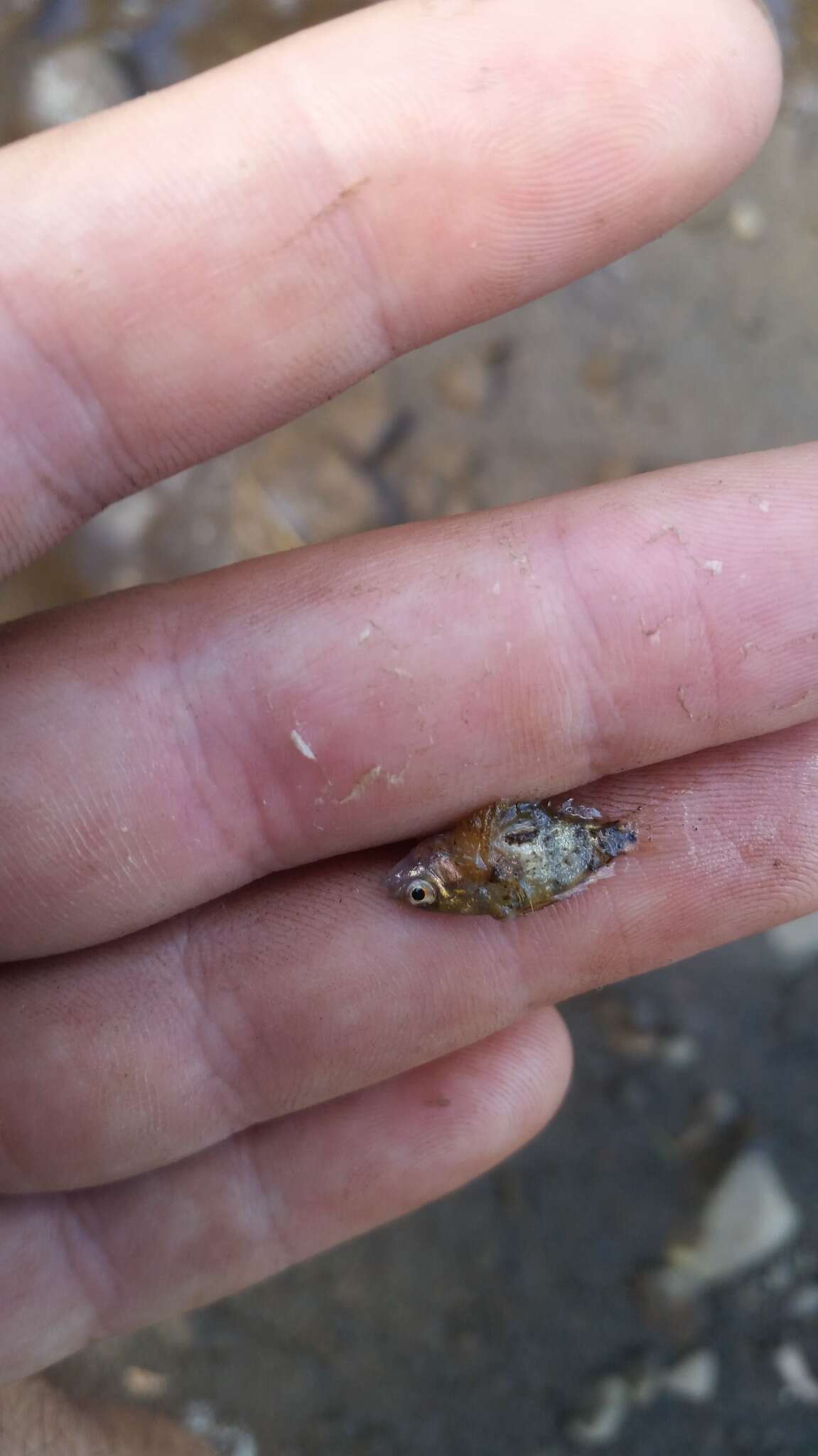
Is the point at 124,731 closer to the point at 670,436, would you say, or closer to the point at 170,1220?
the point at 170,1220

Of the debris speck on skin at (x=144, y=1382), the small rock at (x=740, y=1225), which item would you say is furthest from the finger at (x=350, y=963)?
the small rock at (x=740, y=1225)

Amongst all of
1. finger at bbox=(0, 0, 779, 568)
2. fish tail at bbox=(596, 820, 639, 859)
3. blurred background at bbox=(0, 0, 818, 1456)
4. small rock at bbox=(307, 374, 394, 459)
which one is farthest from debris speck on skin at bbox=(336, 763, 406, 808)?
small rock at bbox=(307, 374, 394, 459)

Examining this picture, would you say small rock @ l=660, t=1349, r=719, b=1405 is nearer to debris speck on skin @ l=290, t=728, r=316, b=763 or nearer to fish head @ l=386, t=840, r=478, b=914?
fish head @ l=386, t=840, r=478, b=914

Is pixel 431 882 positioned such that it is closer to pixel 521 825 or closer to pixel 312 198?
pixel 521 825

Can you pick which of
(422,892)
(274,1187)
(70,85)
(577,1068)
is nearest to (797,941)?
(577,1068)

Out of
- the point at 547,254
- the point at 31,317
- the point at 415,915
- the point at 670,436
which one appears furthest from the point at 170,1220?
the point at 670,436

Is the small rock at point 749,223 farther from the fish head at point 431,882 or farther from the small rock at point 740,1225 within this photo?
the small rock at point 740,1225
